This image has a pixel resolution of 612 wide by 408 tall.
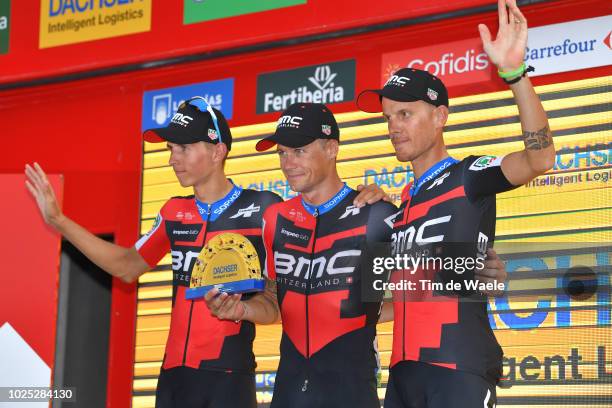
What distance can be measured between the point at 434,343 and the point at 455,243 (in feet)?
1.19

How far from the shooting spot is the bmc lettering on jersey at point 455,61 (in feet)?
16.0

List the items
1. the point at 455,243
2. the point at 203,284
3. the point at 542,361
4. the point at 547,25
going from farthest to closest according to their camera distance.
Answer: the point at 547,25
the point at 542,361
the point at 203,284
the point at 455,243

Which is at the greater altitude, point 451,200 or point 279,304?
point 451,200

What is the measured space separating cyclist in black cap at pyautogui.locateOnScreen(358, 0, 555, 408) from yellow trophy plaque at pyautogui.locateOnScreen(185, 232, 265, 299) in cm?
57

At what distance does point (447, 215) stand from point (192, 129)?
4.76 feet

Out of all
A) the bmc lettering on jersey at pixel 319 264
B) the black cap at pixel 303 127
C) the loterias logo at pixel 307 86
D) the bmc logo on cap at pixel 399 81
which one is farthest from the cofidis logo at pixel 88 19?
the bmc logo on cap at pixel 399 81

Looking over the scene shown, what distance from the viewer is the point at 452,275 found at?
3.46 metres

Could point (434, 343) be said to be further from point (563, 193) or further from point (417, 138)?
point (563, 193)

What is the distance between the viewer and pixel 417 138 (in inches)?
143

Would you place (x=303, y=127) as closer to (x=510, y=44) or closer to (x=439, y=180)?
(x=439, y=180)

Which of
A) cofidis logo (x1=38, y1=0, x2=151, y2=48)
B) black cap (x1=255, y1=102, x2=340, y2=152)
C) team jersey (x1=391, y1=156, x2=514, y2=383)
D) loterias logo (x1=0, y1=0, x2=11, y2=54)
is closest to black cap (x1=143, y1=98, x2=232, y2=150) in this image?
black cap (x1=255, y1=102, x2=340, y2=152)

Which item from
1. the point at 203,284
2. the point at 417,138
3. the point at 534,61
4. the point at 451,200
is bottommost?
the point at 203,284

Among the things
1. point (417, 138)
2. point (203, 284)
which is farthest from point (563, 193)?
point (203, 284)

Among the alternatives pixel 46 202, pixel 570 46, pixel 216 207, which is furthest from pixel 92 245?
pixel 570 46
